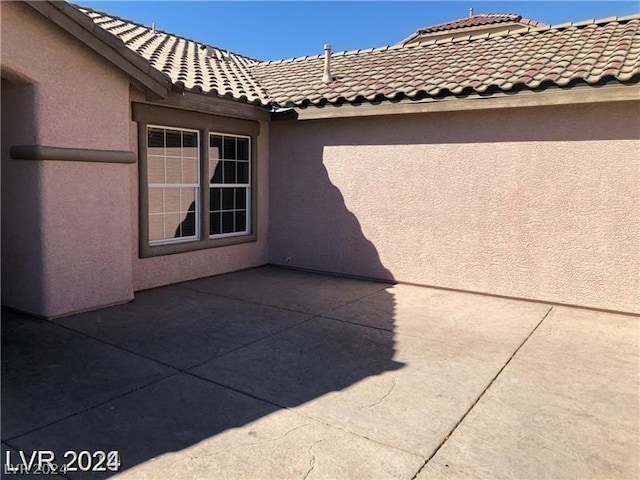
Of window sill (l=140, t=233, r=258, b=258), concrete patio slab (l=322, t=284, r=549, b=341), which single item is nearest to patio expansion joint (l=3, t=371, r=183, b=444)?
concrete patio slab (l=322, t=284, r=549, b=341)

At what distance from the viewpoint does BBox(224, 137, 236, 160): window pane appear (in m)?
9.91

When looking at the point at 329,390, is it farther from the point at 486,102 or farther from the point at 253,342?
the point at 486,102

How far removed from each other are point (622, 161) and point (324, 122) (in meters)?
5.13

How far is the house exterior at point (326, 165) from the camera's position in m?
6.62

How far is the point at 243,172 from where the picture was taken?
10.4 metres

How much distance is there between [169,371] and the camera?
16.6 feet

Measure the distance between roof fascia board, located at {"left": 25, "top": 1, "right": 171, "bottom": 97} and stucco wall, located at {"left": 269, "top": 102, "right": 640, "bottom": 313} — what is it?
3.54 meters

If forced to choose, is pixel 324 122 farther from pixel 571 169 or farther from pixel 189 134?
pixel 571 169

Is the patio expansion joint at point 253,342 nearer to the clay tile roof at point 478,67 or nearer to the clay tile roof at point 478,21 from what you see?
the clay tile roof at point 478,67

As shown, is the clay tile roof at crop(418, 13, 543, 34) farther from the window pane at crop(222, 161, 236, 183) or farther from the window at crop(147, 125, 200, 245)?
the window at crop(147, 125, 200, 245)

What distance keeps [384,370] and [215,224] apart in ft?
18.6

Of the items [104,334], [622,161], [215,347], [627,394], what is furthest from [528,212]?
[104,334]

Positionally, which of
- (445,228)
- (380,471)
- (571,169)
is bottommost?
(380,471)
